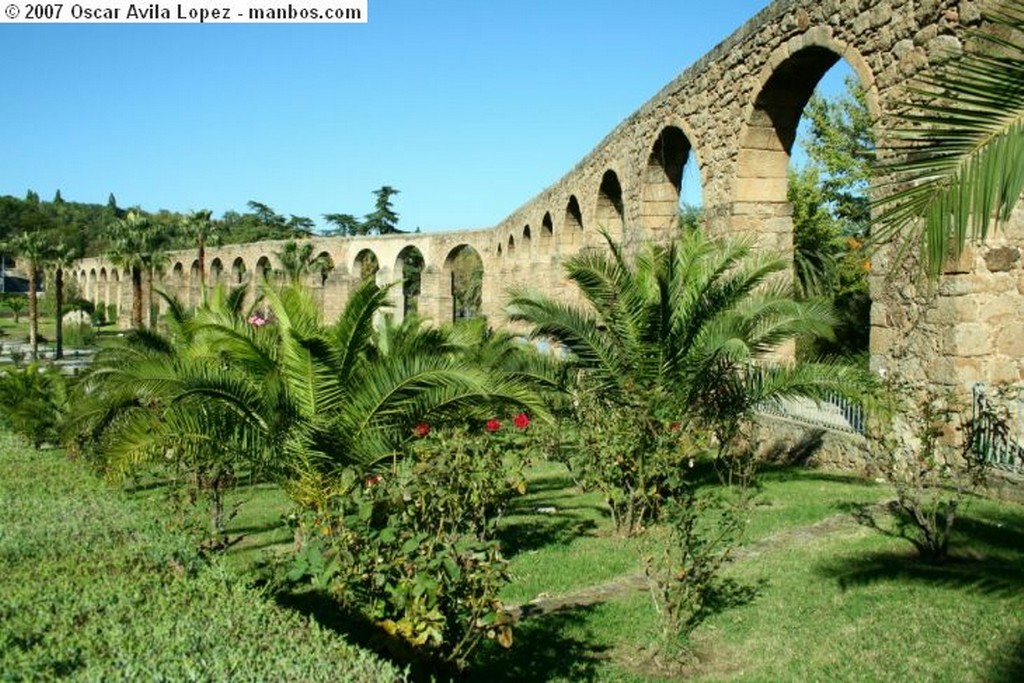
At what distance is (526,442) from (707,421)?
223cm

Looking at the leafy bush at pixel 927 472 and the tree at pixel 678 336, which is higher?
the tree at pixel 678 336

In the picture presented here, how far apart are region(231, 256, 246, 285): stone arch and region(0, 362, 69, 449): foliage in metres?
37.5

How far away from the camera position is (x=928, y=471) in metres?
5.68

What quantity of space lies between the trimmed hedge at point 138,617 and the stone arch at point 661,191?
33.0 ft

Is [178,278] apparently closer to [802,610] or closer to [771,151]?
[771,151]

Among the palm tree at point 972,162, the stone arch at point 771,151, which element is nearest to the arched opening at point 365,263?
the stone arch at point 771,151

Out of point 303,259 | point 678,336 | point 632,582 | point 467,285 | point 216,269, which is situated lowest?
point 632,582

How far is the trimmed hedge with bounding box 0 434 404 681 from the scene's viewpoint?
278 cm

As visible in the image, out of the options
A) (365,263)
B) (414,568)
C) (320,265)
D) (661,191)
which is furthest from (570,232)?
(320,265)

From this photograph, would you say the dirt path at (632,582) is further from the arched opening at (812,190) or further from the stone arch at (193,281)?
the stone arch at (193,281)

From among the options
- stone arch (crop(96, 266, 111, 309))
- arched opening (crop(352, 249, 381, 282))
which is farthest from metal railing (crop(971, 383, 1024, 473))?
stone arch (crop(96, 266, 111, 309))

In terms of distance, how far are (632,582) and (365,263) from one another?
3786 centimetres

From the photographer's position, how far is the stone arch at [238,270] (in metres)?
49.8

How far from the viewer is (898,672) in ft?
12.8
